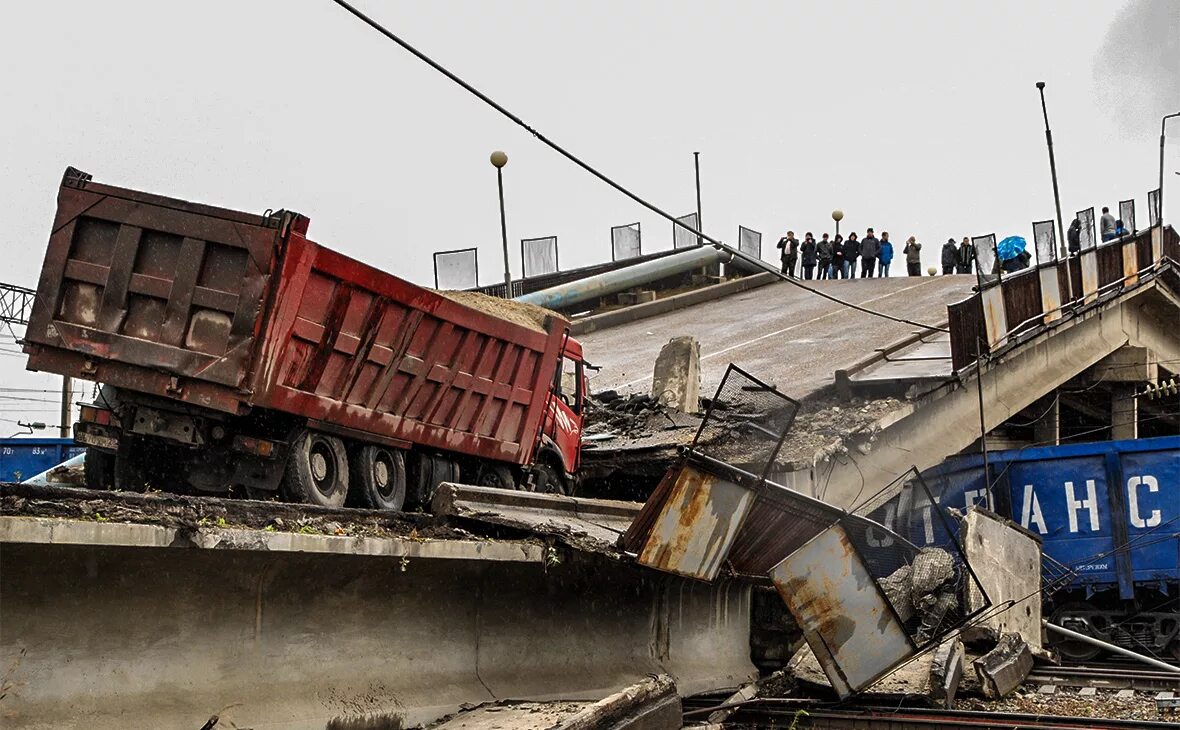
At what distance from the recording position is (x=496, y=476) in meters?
15.6

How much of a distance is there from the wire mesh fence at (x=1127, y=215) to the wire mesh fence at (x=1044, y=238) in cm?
278

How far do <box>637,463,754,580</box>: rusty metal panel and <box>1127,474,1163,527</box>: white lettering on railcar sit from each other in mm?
8909

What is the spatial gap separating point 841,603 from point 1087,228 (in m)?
23.7

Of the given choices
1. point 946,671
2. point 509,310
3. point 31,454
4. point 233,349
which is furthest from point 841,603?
point 31,454

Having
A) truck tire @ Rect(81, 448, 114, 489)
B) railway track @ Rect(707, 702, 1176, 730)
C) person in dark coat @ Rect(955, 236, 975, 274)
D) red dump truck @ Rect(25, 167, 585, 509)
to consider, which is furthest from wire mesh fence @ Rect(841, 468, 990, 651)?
person in dark coat @ Rect(955, 236, 975, 274)

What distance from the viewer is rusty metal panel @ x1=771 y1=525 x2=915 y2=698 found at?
1166 centimetres

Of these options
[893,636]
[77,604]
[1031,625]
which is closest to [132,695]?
[77,604]

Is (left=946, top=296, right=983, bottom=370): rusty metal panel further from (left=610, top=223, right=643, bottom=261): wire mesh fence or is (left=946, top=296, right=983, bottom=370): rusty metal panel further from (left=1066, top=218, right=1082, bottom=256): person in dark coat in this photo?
(left=610, top=223, right=643, bottom=261): wire mesh fence

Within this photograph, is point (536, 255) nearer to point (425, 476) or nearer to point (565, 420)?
point (565, 420)

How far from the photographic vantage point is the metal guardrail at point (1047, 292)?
1955 centimetres

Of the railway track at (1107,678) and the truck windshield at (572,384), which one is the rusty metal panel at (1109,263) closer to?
the truck windshield at (572,384)

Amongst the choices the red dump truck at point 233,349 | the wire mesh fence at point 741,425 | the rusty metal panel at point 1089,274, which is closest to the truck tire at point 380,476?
the red dump truck at point 233,349

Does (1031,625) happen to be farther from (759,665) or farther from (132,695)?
(132,695)

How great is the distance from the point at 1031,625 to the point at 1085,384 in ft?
43.8
